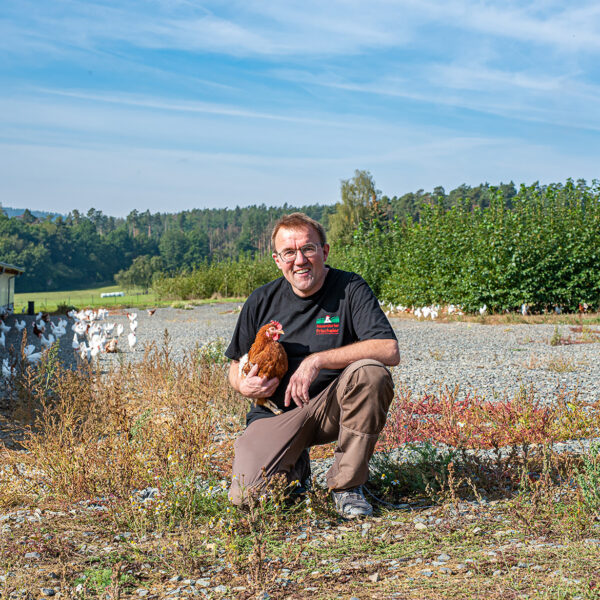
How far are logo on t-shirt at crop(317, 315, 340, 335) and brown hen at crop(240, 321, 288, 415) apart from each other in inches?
8.8

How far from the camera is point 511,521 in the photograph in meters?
3.08

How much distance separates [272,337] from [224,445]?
5.74 feet

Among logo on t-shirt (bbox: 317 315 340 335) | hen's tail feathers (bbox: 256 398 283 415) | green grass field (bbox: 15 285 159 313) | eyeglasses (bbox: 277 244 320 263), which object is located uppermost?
eyeglasses (bbox: 277 244 320 263)

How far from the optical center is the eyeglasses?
3.48 m

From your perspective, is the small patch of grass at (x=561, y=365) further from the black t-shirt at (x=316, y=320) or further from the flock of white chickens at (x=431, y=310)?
the flock of white chickens at (x=431, y=310)

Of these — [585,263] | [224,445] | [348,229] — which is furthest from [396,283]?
[348,229]

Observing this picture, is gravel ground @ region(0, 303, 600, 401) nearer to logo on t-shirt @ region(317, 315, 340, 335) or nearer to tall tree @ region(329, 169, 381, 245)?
logo on t-shirt @ region(317, 315, 340, 335)

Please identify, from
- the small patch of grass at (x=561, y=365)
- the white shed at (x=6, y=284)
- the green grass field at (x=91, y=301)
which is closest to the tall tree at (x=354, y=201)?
the green grass field at (x=91, y=301)

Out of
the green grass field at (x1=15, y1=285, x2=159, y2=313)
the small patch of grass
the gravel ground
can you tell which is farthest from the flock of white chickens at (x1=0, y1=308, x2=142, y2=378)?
the green grass field at (x1=15, y1=285, x2=159, y2=313)

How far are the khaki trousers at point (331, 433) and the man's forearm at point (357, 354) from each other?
0.04 m

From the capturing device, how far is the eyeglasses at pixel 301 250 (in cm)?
348

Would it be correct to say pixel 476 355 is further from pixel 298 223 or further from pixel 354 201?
pixel 354 201

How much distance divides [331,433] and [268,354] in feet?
1.96

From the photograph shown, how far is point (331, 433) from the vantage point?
3490 millimetres
